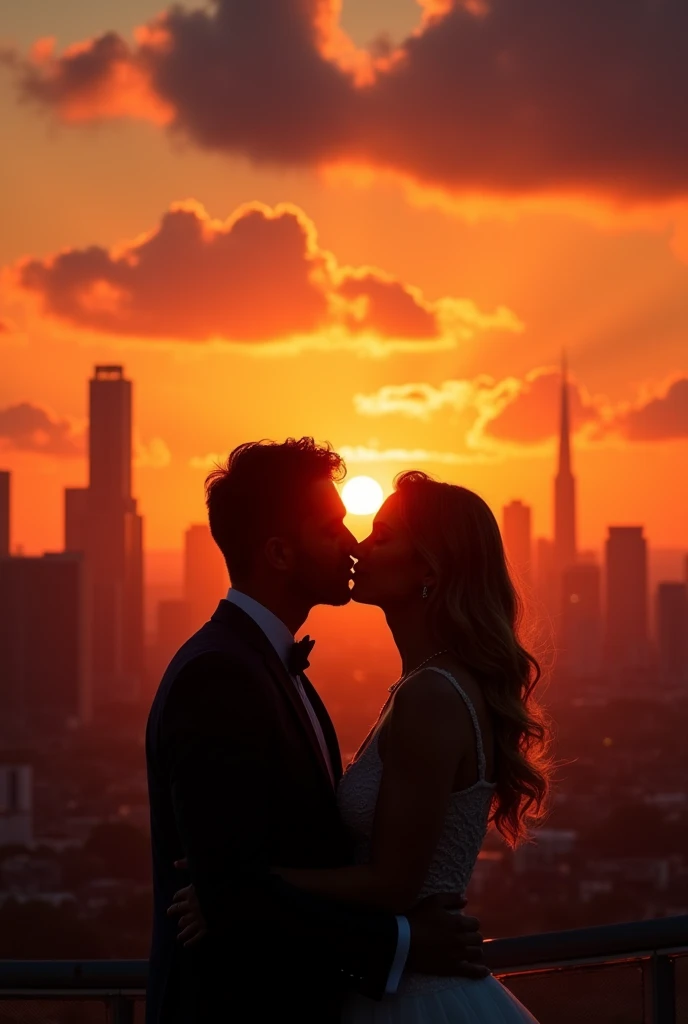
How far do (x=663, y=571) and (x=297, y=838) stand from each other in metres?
163

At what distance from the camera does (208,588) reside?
146875 millimetres

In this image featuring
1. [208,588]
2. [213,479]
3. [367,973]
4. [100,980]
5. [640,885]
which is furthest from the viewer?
[208,588]

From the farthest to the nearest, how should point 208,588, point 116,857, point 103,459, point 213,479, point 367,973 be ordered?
1. point 103,459
2. point 208,588
3. point 116,857
4. point 213,479
5. point 367,973

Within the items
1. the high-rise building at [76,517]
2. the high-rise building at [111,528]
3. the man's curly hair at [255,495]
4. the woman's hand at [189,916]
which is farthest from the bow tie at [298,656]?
the high-rise building at [76,517]

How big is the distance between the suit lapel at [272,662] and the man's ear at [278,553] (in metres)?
0.16

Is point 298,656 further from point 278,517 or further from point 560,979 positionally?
point 560,979

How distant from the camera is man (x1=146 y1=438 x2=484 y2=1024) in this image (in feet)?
10.7

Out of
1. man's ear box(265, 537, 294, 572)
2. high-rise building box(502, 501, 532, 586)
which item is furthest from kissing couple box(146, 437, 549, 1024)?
high-rise building box(502, 501, 532, 586)

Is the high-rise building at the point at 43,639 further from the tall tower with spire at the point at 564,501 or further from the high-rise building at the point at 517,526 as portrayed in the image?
the tall tower with spire at the point at 564,501

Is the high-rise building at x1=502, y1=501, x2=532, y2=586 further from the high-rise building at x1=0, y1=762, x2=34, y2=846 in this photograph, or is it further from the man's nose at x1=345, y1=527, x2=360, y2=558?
the man's nose at x1=345, y1=527, x2=360, y2=558

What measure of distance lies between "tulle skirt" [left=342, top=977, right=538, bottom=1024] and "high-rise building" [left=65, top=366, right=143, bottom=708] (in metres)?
130

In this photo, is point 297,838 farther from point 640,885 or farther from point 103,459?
point 103,459

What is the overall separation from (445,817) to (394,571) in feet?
2.21

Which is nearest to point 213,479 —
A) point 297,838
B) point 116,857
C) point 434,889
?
point 297,838
